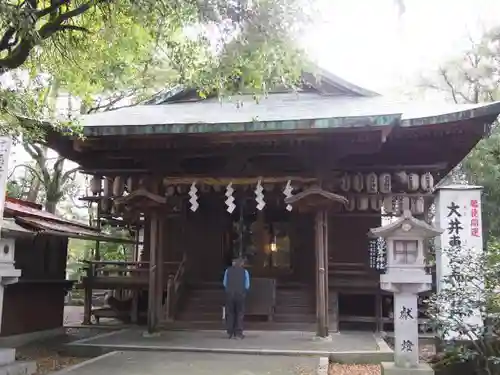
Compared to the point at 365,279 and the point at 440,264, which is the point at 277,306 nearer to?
the point at 365,279

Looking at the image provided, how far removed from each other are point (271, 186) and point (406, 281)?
5047 millimetres

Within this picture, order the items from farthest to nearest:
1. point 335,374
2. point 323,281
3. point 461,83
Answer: point 461,83, point 323,281, point 335,374

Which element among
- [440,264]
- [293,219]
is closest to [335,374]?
[440,264]

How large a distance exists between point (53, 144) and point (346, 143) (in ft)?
22.2

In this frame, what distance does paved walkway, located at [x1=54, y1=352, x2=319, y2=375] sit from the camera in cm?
848

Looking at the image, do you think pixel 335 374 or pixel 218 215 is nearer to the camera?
Result: pixel 335 374

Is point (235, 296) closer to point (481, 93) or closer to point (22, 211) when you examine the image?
point (22, 211)

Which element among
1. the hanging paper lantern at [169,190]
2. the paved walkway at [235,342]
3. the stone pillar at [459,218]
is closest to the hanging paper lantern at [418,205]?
the paved walkway at [235,342]

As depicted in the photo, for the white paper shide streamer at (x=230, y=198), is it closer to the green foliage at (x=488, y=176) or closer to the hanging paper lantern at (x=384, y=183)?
the hanging paper lantern at (x=384, y=183)

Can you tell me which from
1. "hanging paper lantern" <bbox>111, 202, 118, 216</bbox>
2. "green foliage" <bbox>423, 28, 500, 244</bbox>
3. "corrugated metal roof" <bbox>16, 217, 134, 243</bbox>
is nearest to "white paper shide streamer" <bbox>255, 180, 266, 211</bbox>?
"hanging paper lantern" <bbox>111, 202, 118, 216</bbox>

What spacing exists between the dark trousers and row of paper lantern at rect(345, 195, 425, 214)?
3721 mm

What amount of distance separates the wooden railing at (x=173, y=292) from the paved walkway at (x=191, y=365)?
334 cm

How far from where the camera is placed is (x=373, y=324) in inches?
557

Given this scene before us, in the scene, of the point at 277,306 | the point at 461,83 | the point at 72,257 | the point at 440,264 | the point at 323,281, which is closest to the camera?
the point at 440,264
